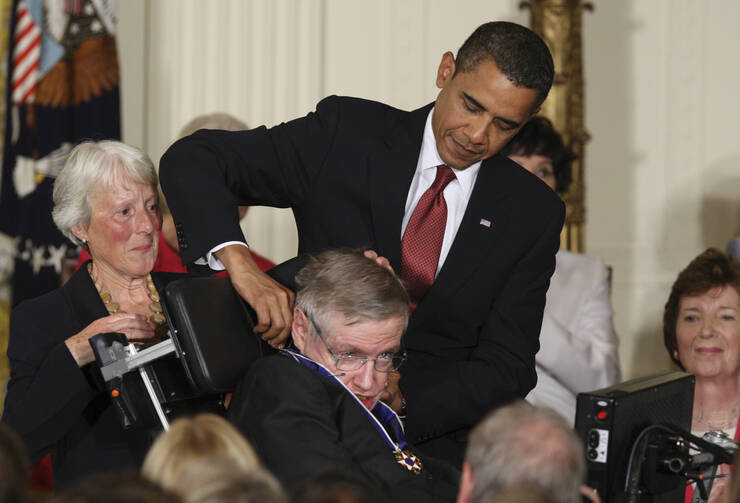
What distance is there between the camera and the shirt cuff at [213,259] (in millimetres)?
2605

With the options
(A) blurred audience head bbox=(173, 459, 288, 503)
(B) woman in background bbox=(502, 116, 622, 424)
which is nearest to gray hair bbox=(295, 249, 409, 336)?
(A) blurred audience head bbox=(173, 459, 288, 503)

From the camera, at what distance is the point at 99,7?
495 cm

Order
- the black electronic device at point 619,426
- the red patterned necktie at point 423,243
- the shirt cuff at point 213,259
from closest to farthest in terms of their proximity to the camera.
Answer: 1. the black electronic device at point 619,426
2. the shirt cuff at point 213,259
3. the red patterned necktie at point 423,243

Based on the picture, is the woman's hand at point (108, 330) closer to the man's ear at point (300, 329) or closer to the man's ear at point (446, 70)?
the man's ear at point (300, 329)

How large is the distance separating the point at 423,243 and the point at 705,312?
4.18 ft

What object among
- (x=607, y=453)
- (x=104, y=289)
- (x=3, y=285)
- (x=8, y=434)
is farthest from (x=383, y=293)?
(x=3, y=285)

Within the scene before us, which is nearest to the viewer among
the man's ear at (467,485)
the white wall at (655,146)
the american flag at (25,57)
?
the man's ear at (467,485)

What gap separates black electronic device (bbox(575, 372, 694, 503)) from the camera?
220 centimetres

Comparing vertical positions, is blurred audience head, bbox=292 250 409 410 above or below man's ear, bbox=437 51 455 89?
below

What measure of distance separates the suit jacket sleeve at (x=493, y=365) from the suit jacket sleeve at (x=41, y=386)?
2.80 feet

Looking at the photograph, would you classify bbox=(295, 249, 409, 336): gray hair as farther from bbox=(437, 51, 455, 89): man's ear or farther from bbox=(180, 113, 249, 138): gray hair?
bbox=(180, 113, 249, 138): gray hair

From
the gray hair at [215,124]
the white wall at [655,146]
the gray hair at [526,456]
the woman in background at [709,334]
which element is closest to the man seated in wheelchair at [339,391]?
the gray hair at [526,456]

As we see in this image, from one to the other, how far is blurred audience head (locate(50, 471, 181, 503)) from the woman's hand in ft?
4.19

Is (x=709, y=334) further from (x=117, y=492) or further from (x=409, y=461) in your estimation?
(x=117, y=492)
